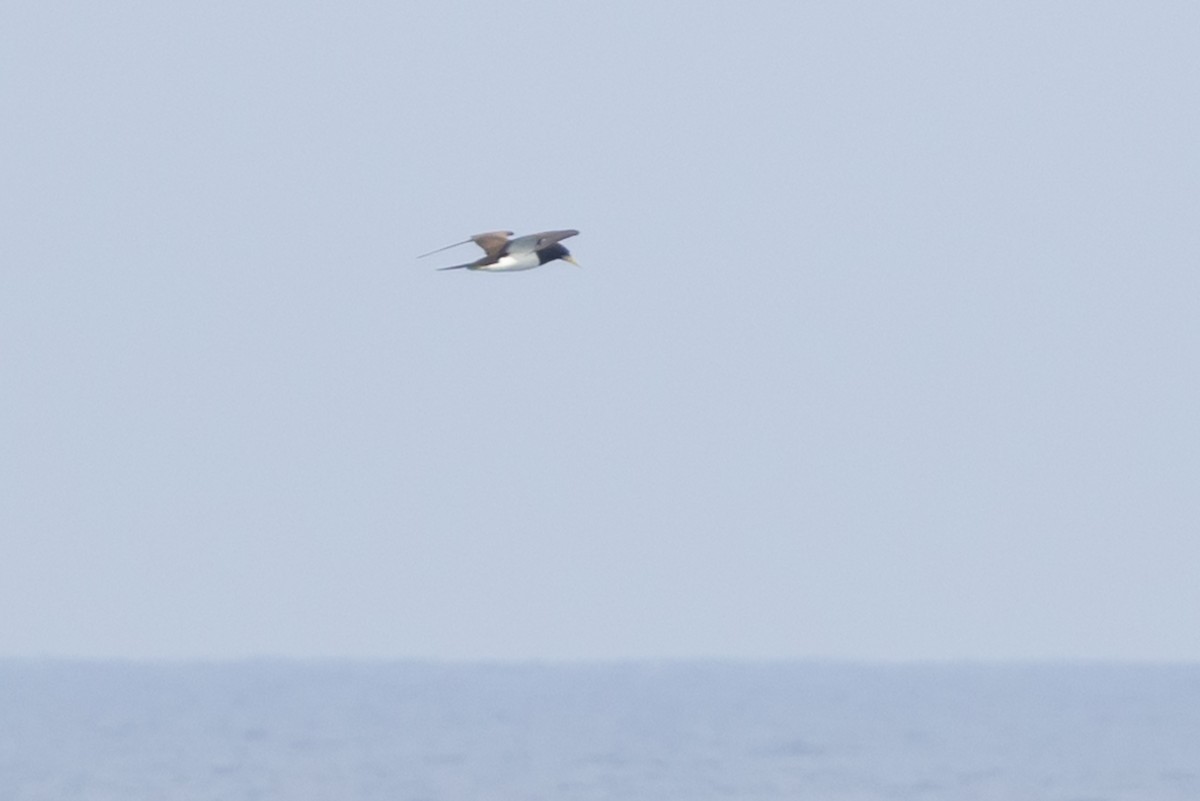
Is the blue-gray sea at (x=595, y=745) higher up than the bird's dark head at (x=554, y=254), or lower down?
lower down

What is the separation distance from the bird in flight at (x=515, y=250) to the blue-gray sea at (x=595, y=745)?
2989cm

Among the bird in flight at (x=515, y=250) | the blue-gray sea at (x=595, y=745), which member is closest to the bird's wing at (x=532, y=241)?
the bird in flight at (x=515, y=250)

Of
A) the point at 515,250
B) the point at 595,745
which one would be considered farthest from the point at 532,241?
the point at 595,745

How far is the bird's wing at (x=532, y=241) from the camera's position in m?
33.3

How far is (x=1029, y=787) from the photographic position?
65.8 meters

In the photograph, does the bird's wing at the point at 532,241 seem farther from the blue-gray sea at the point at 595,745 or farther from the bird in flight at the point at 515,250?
the blue-gray sea at the point at 595,745

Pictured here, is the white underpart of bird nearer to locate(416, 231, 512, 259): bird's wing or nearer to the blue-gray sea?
locate(416, 231, 512, 259): bird's wing

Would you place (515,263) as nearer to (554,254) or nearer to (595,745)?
(554,254)

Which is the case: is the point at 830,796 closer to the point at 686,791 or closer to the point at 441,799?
the point at 686,791

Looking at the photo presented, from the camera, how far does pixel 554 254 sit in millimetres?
34188

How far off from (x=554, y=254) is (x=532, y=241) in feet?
2.43

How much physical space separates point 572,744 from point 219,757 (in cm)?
1418

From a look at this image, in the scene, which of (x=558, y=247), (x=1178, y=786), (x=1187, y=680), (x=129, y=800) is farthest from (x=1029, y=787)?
(x=1187, y=680)

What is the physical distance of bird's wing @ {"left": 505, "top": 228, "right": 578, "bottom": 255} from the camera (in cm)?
3331
